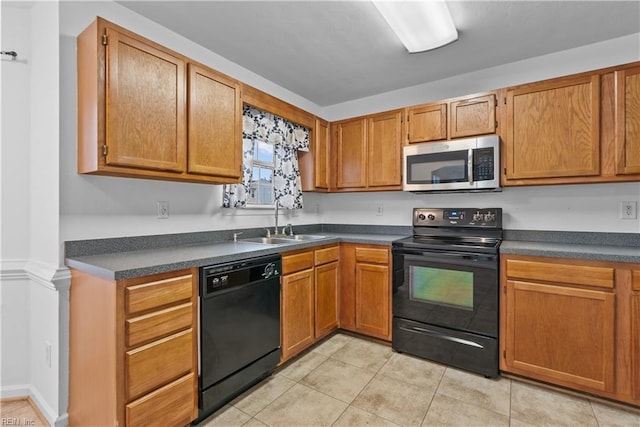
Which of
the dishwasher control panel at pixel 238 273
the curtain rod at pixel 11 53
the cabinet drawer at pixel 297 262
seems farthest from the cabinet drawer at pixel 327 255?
the curtain rod at pixel 11 53

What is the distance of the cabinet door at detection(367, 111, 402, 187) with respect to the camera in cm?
306

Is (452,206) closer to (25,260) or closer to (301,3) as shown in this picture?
(301,3)

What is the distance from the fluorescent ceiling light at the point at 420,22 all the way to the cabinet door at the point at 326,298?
1941 millimetres

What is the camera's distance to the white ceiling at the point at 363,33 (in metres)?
2.00

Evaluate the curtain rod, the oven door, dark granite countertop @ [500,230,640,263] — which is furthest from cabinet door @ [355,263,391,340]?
the curtain rod

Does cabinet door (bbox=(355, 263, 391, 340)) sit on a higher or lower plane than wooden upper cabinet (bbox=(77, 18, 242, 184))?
lower

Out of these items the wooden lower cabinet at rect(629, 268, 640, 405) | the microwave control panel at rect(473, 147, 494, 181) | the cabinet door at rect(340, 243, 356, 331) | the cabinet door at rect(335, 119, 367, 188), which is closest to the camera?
the wooden lower cabinet at rect(629, 268, 640, 405)

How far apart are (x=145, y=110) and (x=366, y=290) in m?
2.27

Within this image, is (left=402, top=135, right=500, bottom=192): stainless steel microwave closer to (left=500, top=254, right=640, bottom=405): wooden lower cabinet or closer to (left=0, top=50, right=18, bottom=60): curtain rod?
(left=500, top=254, right=640, bottom=405): wooden lower cabinet

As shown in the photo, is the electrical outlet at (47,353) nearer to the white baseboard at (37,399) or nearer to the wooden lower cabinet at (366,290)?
the white baseboard at (37,399)

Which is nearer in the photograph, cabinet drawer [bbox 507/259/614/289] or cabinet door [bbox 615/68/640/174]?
cabinet drawer [bbox 507/259/614/289]

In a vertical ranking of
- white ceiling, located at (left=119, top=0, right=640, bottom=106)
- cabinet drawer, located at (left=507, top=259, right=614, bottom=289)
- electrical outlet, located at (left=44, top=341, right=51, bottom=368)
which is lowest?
electrical outlet, located at (left=44, top=341, right=51, bottom=368)

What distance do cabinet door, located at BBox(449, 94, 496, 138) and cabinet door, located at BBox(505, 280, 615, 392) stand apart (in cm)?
127

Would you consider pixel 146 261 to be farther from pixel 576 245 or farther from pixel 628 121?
pixel 628 121
